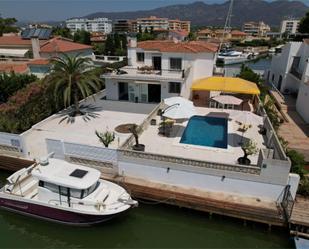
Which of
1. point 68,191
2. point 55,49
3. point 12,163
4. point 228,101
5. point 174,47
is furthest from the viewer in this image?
point 55,49

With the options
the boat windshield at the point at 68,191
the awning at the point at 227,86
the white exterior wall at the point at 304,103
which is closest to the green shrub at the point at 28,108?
the boat windshield at the point at 68,191

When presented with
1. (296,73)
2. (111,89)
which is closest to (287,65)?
(296,73)

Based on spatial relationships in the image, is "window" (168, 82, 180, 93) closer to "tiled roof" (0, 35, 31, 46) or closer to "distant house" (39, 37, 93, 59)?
"distant house" (39, 37, 93, 59)

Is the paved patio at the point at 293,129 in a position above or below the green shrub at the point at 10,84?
below

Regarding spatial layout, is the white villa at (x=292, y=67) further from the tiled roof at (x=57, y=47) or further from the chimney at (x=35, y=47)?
the chimney at (x=35, y=47)

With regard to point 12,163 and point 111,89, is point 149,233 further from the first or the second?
point 111,89

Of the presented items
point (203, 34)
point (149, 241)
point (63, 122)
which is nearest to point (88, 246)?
point (149, 241)
